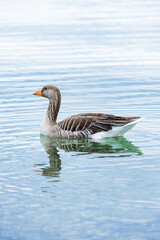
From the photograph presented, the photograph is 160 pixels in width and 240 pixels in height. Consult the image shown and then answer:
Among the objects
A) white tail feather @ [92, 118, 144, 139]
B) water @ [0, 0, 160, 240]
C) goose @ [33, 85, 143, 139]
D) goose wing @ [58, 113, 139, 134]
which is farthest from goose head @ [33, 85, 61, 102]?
white tail feather @ [92, 118, 144, 139]

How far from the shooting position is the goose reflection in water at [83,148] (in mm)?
11898

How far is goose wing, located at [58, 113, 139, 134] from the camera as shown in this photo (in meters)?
14.0

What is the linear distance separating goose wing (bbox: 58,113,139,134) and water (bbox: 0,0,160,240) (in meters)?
0.40

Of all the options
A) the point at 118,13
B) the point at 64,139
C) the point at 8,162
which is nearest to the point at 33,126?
the point at 64,139

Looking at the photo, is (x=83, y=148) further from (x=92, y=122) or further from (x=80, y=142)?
(x=92, y=122)

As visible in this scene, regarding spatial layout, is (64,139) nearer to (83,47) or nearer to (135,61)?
(135,61)

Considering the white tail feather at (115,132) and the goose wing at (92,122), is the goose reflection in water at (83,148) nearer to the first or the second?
the white tail feather at (115,132)

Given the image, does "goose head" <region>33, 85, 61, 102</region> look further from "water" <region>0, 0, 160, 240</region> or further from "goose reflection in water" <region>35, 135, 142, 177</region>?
"goose reflection in water" <region>35, 135, 142, 177</region>

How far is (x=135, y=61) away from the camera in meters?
24.8

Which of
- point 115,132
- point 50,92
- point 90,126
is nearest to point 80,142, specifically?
point 90,126

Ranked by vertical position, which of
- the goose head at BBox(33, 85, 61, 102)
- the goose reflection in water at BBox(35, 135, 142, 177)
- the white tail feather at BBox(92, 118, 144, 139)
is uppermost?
the goose head at BBox(33, 85, 61, 102)

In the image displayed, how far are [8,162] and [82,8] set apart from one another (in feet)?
127

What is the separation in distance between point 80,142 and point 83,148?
0.74 m

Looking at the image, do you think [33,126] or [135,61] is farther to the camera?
[135,61]
